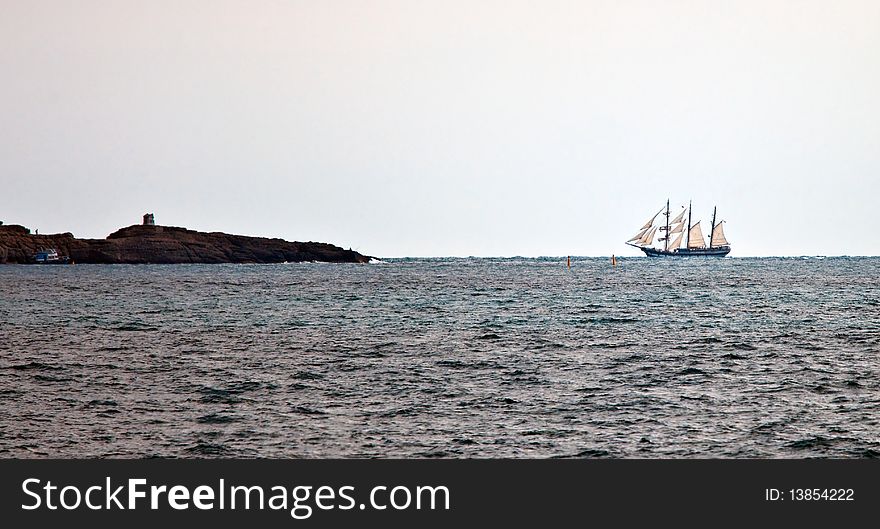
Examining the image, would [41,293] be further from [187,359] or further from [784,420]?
[784,420]

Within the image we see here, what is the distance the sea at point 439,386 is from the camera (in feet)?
64.1

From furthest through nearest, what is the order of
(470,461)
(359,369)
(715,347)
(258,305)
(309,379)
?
(258,305) → (715,347) → (359,369) → (309,379) → (470,461)

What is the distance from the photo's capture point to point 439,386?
89.1 feet

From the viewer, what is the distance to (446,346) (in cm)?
3841

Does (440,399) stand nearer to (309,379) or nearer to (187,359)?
(309,379)

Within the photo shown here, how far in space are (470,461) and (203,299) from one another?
60.1 metres

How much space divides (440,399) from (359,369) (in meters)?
6.70

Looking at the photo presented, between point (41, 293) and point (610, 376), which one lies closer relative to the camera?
point (610, 376)

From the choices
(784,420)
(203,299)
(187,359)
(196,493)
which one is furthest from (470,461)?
(203,299)

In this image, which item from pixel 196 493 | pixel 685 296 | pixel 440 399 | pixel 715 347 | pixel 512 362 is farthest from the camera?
pixel 685 296

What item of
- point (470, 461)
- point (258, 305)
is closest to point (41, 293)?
point (258, 305)

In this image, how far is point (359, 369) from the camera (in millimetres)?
31000

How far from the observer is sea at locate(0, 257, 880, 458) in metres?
19.5

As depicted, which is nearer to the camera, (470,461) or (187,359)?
(470,461)
